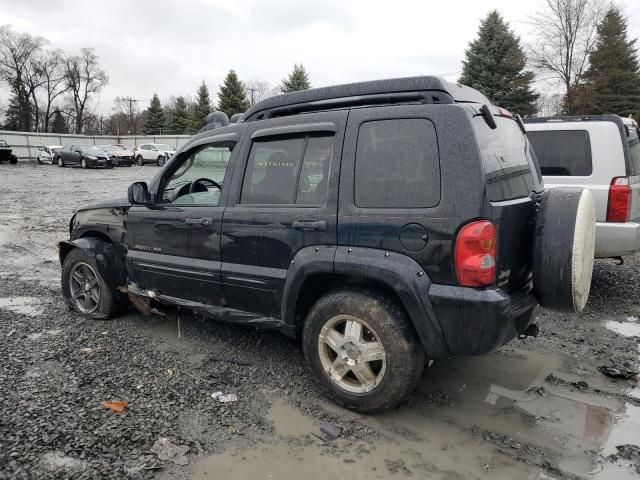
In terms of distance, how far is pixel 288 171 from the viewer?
3.60 metres

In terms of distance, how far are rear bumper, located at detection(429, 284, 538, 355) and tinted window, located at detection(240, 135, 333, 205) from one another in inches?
41.9

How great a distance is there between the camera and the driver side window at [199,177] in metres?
4.03

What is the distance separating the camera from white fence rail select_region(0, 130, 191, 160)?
4502 cm

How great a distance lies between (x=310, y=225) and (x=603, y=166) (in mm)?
3970

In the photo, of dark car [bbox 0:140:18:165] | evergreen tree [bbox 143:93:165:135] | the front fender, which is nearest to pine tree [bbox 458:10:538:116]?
the front fender

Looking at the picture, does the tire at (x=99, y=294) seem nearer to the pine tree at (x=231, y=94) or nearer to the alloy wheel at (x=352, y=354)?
the alloy wheel at (x=352, y=354)

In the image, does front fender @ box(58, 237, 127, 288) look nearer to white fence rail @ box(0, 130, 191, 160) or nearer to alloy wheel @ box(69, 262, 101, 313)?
alloy wheel @ box(69, 262, 101, 313)

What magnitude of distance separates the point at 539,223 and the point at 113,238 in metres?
3.89

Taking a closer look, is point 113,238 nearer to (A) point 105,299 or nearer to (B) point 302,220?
(A) point 105,299

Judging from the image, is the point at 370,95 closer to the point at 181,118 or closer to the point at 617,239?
the point at 617,239

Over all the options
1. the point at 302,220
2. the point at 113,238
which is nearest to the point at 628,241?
the point at 302,220

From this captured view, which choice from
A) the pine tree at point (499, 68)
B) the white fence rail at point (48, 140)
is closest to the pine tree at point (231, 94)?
the white fence rail at point (48, 140)

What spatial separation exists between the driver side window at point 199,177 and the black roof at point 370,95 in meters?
0.40

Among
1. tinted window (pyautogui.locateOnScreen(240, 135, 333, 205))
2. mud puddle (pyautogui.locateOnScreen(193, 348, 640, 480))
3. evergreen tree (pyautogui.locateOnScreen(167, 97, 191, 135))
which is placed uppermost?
evergreen tree (pyautogui.locateOnScreen(167, 97, 191, 135))
